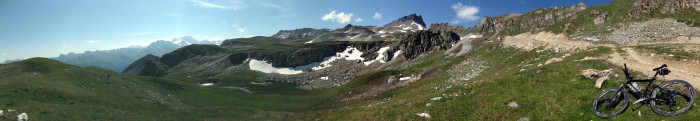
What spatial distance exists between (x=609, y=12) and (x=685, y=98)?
3057 inches

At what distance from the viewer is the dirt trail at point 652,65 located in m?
34.2

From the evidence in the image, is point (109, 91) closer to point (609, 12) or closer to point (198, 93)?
point (198, 93)

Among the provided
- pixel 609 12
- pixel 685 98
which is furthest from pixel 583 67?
pixel 609 12

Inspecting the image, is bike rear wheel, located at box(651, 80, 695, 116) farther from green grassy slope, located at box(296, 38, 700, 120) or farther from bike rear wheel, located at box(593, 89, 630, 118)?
bike rear wheel, located at box(593, 89, 630, 118)

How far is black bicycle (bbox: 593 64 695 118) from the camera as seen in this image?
22.2 m

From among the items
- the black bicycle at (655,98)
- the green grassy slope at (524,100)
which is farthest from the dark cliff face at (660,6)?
the black bicycle at (655,98)

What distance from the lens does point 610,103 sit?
26.4m

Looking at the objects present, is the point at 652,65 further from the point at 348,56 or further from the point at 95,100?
the point at 348,56

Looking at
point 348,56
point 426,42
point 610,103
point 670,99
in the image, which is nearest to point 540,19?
point 426,42

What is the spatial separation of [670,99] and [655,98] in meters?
0.71

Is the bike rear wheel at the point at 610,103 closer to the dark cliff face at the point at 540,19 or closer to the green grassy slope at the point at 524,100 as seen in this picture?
the green grassy slope at the point at 524,100

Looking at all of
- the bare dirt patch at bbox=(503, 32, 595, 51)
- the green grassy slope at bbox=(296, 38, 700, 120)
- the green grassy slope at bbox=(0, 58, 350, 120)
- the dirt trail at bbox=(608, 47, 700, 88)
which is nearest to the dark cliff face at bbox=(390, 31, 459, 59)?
the bare dirt patch at bbox=(503, 32, 595, 51)

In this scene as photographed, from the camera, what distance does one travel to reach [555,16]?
437ft

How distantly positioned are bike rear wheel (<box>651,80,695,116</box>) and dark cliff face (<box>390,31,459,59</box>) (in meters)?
112
